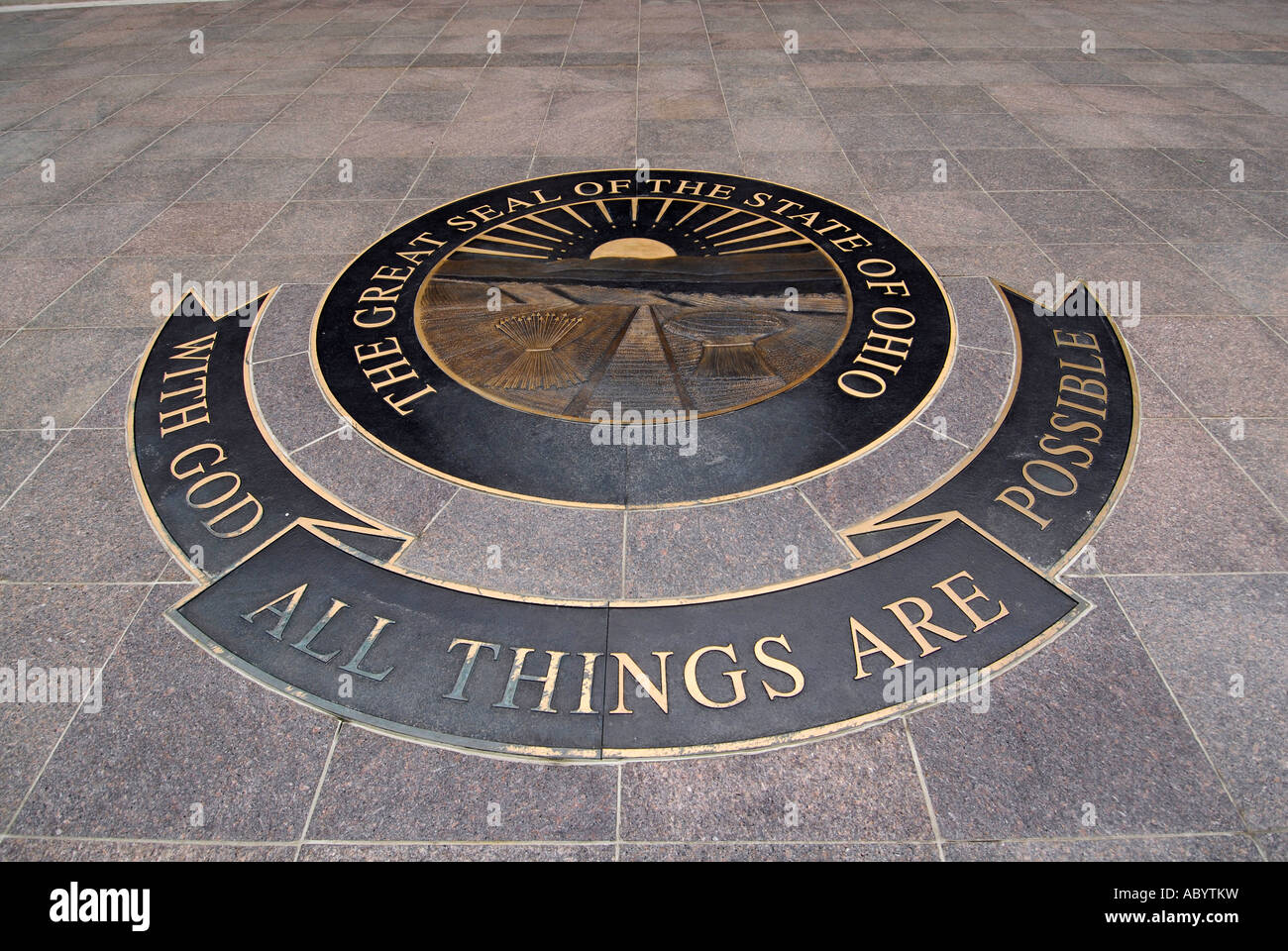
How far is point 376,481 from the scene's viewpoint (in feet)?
15.3

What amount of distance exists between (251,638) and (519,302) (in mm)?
3215

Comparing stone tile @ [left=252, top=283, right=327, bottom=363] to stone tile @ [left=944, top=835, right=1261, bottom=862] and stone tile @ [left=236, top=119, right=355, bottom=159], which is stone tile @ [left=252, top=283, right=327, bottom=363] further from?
stone tile @ [left=944, top=835, right=1261, bottom=862]

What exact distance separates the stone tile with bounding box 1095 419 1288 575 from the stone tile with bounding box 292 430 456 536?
3.69 m

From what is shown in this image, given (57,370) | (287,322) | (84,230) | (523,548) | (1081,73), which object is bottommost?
(523,548)

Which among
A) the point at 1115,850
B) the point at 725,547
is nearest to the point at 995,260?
the point at 725,547

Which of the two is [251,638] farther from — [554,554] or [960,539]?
[960,539]

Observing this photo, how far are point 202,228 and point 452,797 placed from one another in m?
6.45

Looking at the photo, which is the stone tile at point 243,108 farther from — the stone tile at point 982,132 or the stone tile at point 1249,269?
the stone tile at point 1249,269

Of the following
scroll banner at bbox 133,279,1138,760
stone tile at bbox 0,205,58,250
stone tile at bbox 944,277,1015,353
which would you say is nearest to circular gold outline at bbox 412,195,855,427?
stone tile at bbox 944,277,1015,353

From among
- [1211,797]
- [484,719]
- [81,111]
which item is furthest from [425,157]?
[1211,797]

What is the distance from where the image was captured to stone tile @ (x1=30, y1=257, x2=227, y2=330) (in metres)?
6.19

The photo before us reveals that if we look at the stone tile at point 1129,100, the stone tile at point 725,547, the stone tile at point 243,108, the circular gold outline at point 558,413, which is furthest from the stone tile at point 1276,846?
the stone tile at point 243,108

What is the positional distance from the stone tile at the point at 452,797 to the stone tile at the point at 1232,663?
102 inches

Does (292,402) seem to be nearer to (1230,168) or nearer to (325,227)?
(325,227)
